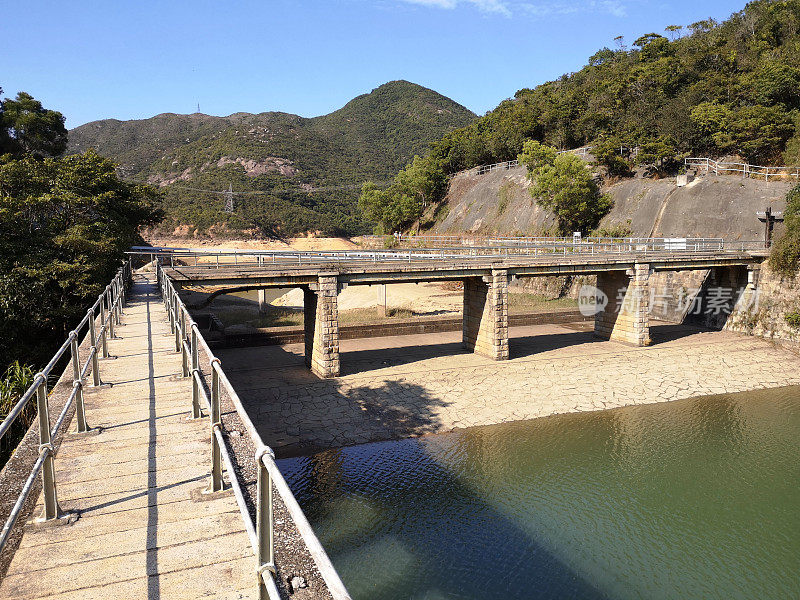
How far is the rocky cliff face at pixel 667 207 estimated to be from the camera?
122 feet

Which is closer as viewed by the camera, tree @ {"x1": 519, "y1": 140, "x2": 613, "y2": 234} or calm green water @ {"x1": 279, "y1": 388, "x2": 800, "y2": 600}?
calm green water @ {"x1": 279, "y1": 388, "x2": 800, "y2": 600}

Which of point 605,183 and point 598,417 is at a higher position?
point 605,183

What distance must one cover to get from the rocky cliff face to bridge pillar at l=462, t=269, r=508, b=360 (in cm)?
2126

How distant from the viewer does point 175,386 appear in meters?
8.56

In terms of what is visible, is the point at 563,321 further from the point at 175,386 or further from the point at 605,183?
the point at 175,386

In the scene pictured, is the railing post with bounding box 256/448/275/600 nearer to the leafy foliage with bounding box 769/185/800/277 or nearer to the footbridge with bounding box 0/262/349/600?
the footbridge with bounding box 0/262/349/600

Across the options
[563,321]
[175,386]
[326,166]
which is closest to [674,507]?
[175,386]

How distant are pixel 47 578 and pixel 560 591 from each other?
995cm

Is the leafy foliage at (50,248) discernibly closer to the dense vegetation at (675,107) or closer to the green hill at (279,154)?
the green hill at (279,154)

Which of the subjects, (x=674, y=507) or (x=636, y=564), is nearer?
(x=636, y=564)

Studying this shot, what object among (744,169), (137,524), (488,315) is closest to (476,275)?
(488,315)

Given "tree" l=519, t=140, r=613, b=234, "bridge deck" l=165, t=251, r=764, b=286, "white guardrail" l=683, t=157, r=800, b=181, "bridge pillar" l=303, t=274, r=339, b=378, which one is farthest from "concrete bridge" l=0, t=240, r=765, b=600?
"white guardrail" l=683, t=157, r=800, b=181

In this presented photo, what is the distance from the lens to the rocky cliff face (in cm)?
3731

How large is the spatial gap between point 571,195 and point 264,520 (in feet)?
A: 162
